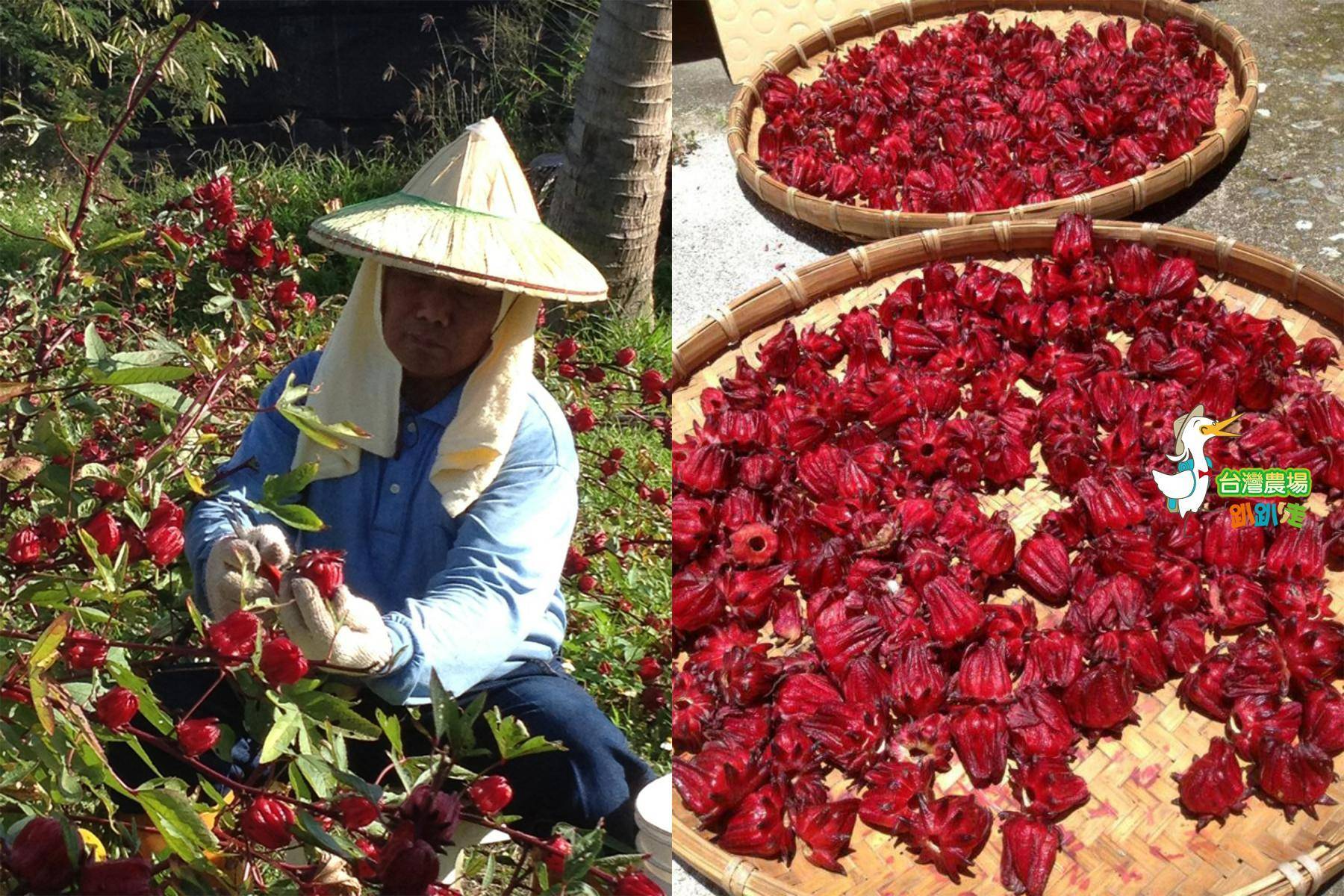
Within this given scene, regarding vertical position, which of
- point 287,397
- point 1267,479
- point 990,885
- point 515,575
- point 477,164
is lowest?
point 990,885

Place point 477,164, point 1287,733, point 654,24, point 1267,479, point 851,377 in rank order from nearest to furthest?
point 477,164, point 654,24, point 1287,733, point 1267,479, point 851,377

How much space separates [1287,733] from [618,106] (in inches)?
29.6

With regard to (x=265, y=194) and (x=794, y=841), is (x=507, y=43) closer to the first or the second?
(x=265, y=194)

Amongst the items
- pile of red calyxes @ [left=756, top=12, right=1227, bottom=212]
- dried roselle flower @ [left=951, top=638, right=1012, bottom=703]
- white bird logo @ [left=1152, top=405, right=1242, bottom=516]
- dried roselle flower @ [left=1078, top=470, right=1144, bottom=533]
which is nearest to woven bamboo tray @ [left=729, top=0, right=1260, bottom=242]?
pile of red calyxes @ [left=756, top=12, right=1227, bottom=212]

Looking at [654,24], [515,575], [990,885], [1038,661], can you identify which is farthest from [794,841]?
[654,24]

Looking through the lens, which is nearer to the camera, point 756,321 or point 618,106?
point 618,106

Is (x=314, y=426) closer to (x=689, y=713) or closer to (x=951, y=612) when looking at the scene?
(x=689, y=713)

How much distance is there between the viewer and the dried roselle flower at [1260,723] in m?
1.00

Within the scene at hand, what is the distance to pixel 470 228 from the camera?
65cm

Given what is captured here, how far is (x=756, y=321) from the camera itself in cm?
148

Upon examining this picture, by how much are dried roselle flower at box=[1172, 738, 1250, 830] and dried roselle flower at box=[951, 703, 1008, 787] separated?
0.48 feet

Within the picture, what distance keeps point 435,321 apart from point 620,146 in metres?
0.28

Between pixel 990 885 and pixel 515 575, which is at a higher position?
pixel 515 575

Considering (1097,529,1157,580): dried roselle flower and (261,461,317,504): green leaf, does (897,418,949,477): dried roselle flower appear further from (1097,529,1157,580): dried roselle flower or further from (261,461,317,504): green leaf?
(261,461,317,504): green leaf
